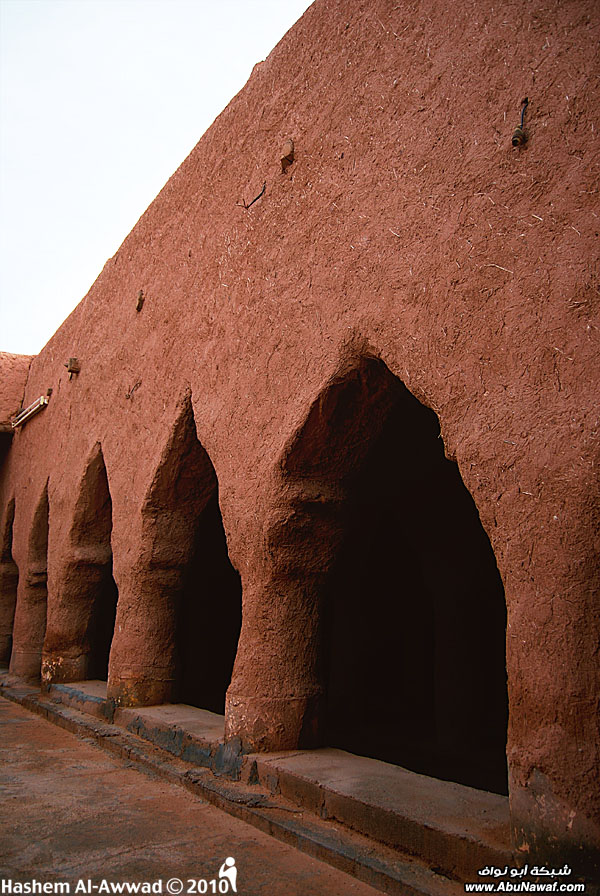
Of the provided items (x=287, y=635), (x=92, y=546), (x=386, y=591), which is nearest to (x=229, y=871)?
(x=287, y=635)

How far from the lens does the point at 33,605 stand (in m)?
9.14

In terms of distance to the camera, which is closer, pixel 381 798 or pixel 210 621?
pixel 381 798

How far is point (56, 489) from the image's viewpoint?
8.23 m

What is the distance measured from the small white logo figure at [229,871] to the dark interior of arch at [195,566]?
2966 millimetres

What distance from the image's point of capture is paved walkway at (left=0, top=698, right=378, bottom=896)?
273 cm

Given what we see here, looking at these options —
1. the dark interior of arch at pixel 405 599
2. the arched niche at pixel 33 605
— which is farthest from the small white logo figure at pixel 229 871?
the arched niche at pixel 33 605

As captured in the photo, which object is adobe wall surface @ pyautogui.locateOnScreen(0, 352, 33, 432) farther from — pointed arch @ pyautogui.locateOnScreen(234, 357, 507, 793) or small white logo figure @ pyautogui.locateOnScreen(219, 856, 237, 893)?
small white logo figure @ pyautogui.locateOnScreen(219, 856, 237, 893)

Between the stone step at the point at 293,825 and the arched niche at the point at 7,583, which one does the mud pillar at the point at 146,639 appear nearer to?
the stone step at the point at 293,825

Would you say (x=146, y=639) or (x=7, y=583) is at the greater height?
(x=7, y=583)

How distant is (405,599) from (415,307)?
605cm

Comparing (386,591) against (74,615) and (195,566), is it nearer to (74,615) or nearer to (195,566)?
(195,566)

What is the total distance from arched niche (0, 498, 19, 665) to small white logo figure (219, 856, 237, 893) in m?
8.76

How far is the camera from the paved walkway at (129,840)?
2727 mm

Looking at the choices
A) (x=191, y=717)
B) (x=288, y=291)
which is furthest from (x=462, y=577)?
(x=288, y=291)
